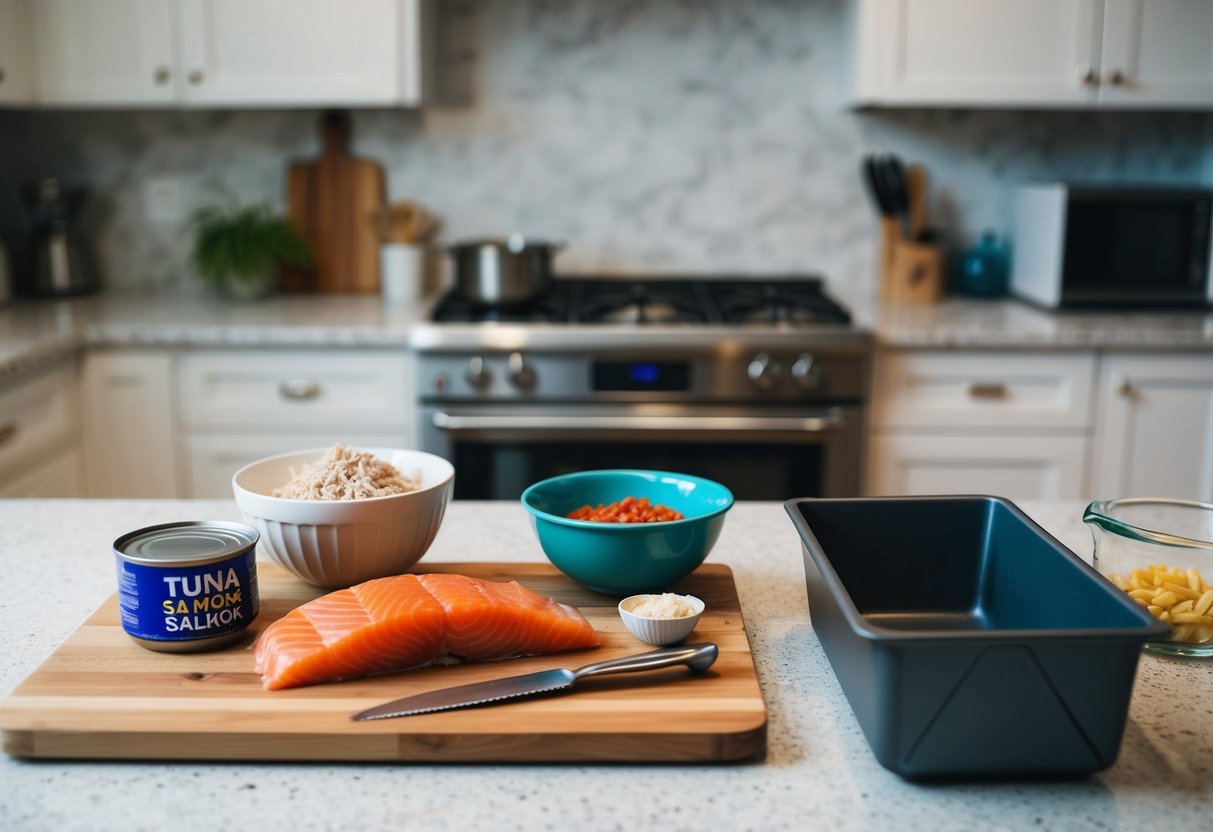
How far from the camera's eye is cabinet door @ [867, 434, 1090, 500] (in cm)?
271

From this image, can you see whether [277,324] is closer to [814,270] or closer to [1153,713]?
[814,270]

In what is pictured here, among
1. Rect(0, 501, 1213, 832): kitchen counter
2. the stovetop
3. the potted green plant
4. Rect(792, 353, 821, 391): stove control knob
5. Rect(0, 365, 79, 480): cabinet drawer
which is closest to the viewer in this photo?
Rect(0, 501, 1213, 832): kitchen counter

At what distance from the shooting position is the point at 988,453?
2715mm

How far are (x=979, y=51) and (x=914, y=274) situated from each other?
0.60m

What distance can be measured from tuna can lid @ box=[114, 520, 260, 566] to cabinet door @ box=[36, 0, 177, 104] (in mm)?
2139

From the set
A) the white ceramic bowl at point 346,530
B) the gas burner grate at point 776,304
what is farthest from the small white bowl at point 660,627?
the gas burner grate at point 776,304

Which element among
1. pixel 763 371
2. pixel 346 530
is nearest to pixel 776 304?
pixel 763 371

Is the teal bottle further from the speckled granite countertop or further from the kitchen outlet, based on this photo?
the kitchen outlet

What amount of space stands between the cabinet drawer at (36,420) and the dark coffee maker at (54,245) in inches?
23.2

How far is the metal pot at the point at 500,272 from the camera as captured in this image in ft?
9.12

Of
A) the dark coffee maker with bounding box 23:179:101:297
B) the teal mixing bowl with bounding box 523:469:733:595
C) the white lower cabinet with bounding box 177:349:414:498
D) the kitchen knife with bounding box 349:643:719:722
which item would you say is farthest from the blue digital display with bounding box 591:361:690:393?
the kitchen knife with bounding box 349:643:719:722

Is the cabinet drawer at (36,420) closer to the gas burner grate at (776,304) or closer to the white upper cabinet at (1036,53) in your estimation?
the gas burner grate at (776,304)

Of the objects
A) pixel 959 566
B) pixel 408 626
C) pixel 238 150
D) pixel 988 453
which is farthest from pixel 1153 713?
pixel 238 150

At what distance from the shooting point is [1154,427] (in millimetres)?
2701
